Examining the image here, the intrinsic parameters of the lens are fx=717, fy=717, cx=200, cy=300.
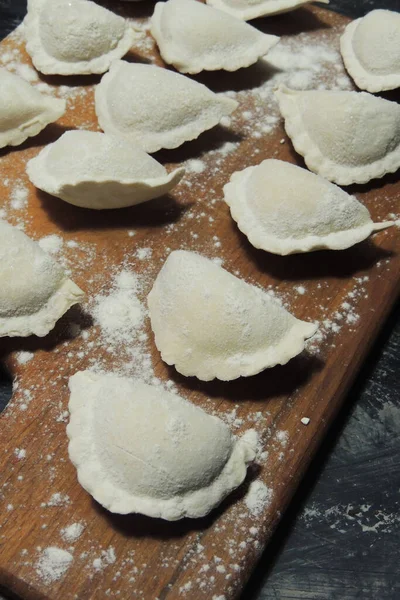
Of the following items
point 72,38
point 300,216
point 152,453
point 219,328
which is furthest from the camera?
point 72,38

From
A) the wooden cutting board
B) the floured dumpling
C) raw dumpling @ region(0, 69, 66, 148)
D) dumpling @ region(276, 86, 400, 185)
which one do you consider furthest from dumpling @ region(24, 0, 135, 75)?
dumpling @ region(276, 86, 400, 185)

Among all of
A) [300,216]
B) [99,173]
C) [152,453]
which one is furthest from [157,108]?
[152,453]

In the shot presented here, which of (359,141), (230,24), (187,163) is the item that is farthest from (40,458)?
(230,24)

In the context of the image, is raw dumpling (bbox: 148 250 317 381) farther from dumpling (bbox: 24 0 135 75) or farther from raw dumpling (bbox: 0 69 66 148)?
dumpling (bbox: 24 0 135 75)

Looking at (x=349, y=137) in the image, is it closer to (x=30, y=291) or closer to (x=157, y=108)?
(x=157, y=108)

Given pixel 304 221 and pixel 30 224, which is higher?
pixel 304 221

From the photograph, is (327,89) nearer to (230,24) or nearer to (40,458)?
(230,24)

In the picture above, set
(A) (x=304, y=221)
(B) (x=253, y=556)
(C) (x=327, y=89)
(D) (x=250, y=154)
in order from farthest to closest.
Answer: (C) (x=327, y=89)
(D) (x=250, y=154)
(A) (x=304, y=221)
(B) (x=253, y=556)

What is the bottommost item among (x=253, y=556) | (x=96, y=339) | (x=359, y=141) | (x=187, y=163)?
(x=253, y=556)
